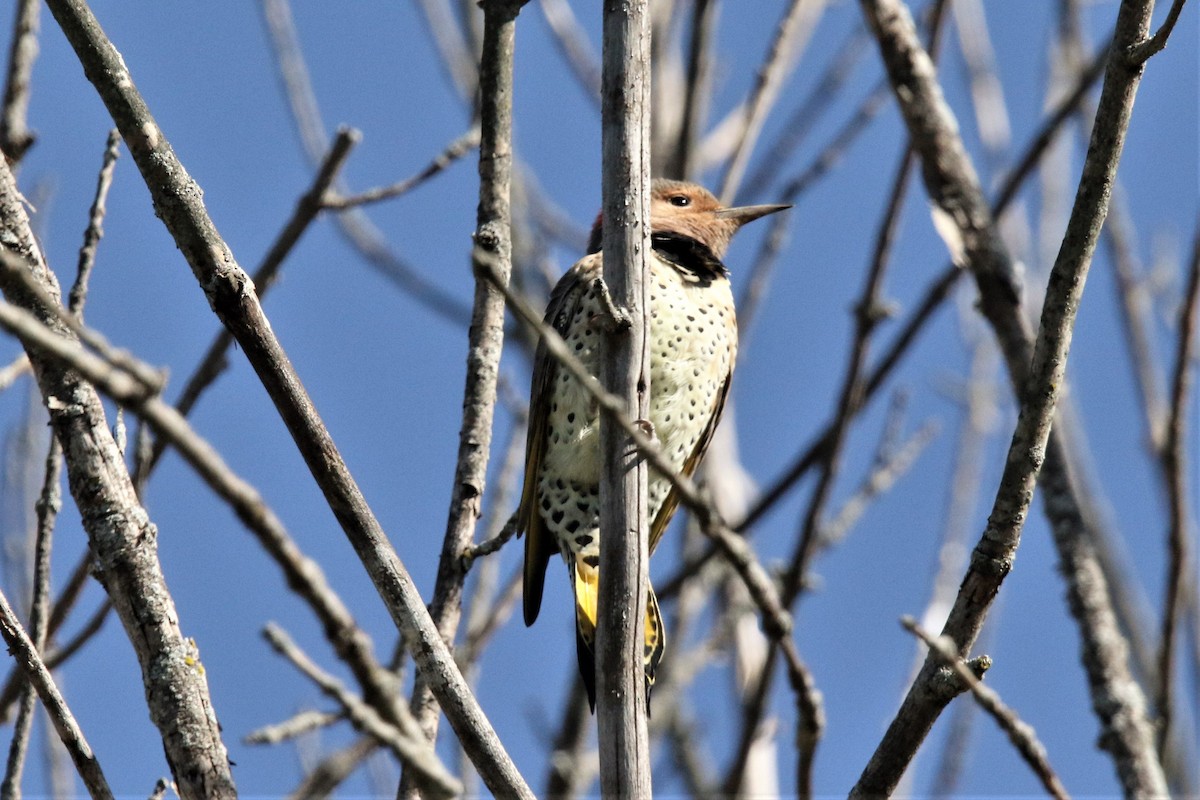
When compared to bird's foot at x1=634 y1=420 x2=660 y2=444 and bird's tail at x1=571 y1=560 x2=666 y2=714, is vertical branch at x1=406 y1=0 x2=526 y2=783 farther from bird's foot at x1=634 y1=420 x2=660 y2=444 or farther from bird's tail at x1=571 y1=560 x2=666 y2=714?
bird's foot at x1=634 y1=420 x2=660 y2=444

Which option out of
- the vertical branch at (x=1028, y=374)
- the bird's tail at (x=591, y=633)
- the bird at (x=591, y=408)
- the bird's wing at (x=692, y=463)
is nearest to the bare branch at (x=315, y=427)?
the vertical branch at (x=1028, y=374)

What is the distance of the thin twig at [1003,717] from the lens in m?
1.91

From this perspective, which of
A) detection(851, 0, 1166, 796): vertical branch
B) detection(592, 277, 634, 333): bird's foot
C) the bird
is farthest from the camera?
the bird

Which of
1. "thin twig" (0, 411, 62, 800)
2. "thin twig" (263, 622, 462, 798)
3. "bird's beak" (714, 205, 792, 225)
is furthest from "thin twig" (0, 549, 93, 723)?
"bird's beak" (714, 205, 792, 225)

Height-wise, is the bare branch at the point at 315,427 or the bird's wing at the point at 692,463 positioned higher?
the bird's wing at the point at 692,463

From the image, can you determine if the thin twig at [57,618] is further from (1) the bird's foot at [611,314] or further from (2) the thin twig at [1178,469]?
(2) the thin twig at [1178,469]

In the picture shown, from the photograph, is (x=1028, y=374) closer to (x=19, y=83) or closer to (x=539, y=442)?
Answer: (x=539, y=442)

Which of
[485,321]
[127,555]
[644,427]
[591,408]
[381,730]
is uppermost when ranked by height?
[591,408]

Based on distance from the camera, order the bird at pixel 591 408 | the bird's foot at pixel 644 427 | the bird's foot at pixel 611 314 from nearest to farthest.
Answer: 1. the bird's foot at pixel 611 314
2. the bird's foot at pixel 644 427
3. the bird at pixel 591 408

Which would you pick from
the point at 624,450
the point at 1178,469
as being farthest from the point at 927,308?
the point at 624,450

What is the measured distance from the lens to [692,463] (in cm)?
468

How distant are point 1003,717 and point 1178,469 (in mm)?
1538

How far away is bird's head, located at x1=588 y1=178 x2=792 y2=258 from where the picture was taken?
487 cm

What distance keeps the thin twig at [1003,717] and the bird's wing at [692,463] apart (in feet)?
7.04
